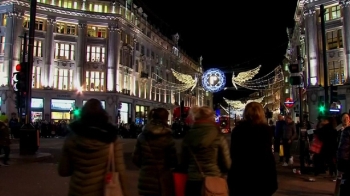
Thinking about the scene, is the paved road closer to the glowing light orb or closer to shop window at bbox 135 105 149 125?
the glowing light orb

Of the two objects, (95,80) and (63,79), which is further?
(95,80)

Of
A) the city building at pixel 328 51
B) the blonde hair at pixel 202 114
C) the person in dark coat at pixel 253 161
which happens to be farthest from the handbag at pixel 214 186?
the city building at pixel 328 51

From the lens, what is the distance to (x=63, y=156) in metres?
3.72

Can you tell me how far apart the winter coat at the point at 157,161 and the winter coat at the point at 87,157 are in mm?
703

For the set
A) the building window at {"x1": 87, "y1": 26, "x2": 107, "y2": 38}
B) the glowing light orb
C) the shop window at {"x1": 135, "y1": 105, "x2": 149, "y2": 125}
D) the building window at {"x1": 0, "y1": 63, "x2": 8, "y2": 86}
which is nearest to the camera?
the glowing light orb

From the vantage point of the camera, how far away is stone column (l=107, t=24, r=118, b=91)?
48.7 m

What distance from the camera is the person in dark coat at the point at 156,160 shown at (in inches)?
171

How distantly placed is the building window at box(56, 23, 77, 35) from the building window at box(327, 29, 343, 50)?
108 ft

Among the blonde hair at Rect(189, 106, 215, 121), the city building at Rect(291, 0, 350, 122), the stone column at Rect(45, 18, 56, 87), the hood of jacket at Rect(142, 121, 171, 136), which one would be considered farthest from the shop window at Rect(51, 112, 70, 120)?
the blonde hair at Rect(189, 106, 215, 121)

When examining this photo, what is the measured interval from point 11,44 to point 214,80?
101 feet

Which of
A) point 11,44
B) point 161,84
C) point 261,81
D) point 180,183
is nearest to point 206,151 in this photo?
point 180,183

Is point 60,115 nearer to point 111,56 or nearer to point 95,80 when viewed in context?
point 95,80

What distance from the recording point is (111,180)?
3.65 metres

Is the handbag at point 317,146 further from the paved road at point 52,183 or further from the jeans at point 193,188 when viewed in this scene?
the jeans at point 193,188
